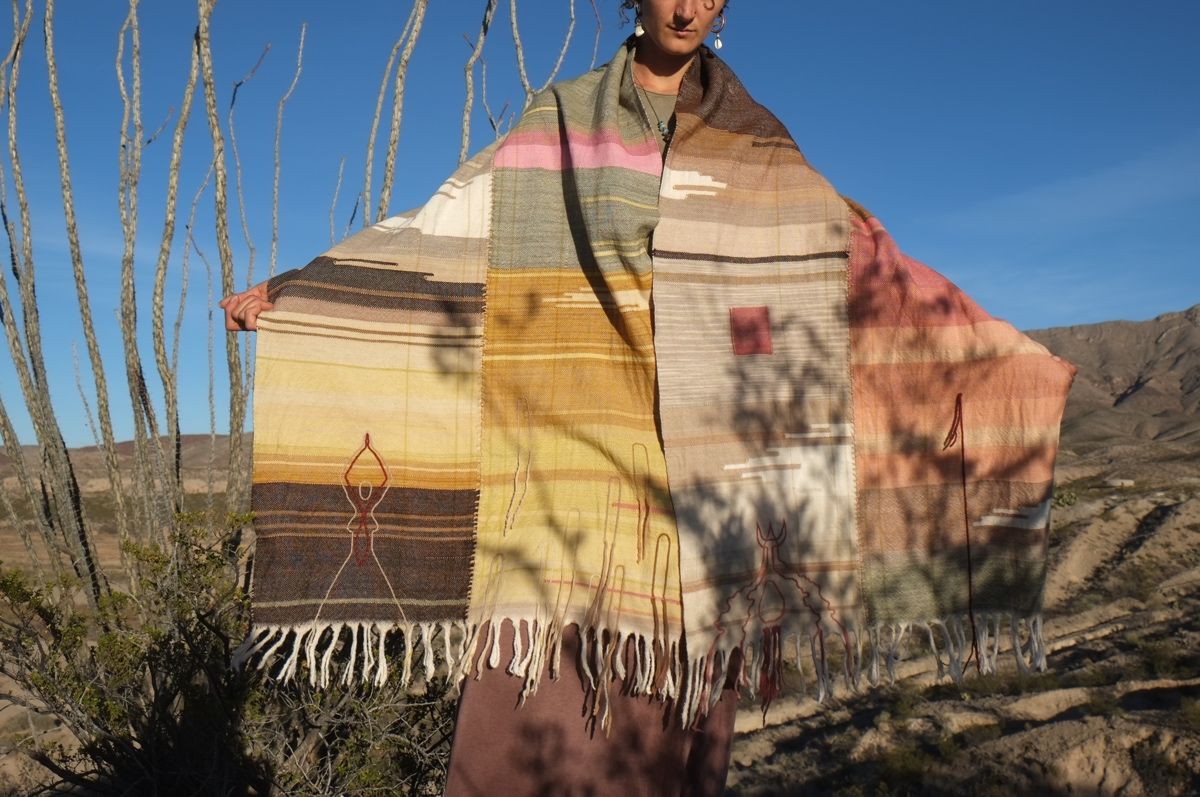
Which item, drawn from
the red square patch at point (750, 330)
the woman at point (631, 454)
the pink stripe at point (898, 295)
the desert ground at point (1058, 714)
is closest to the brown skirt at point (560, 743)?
the woman at point (631, 454)

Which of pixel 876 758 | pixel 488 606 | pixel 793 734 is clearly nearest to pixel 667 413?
pixel 488 606

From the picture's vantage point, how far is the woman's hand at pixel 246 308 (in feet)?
6.50

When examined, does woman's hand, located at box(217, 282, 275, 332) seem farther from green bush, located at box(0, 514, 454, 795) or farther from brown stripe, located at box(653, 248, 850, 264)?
green bush, located at box(0, 514, 454, 795)

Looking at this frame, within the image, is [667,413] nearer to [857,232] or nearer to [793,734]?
[857,232]

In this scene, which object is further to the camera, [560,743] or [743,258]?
[743,258]

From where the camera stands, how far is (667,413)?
195 cm

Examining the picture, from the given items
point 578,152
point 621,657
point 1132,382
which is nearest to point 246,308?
point 578,152

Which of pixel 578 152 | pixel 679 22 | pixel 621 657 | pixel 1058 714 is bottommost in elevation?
pixel 1058 714

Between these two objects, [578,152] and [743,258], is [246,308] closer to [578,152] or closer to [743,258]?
[578,152]

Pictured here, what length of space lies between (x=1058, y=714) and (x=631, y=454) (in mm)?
6967

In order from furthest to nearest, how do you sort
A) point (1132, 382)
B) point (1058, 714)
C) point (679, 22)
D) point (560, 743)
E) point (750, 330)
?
point (1132, 382) < point (1058, 714) < point (679, 22) < point (750, 330) < point (560, 743)

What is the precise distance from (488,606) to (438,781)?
1.69m

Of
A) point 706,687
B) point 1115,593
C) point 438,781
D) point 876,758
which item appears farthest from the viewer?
point 1115,593

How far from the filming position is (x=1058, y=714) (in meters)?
7.25
